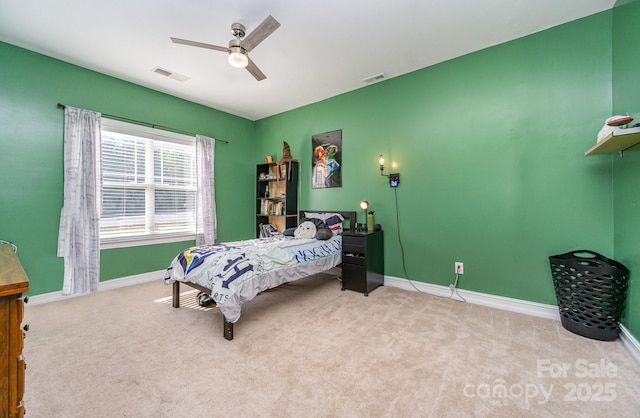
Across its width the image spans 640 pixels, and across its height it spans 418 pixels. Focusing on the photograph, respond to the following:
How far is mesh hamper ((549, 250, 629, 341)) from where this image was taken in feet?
6.35

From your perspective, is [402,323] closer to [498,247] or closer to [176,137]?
[498,247]

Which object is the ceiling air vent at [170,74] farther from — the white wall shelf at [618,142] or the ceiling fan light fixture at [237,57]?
the white wall shelf at [618,142]

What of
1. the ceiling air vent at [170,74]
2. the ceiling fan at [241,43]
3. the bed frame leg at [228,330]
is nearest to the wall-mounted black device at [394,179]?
the ceiling fan at [241,43]

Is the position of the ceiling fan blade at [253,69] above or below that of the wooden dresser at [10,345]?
above

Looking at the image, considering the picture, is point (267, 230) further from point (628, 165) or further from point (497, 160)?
point (628, 165)

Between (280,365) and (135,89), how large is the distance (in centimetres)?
400

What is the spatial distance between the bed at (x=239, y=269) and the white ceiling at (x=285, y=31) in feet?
7.04

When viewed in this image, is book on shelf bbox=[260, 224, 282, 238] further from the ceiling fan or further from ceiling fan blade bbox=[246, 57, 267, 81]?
the ceiling fan

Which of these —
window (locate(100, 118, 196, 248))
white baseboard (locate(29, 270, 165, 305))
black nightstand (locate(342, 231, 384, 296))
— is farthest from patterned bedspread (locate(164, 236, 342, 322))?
window (locate(100, 118, 196, 248))

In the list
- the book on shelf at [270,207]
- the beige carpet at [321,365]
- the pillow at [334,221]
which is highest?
the book on shelf at [270,207]

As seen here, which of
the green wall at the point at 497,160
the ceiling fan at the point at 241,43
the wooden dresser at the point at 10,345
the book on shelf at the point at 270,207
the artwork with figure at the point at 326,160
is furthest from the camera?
the book on shelf at the point at 270,207

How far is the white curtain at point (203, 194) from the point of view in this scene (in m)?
4.21

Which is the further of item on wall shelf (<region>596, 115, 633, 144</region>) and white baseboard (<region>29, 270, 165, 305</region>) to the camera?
white baseboard (<region>29, 270, 165, 305</region>)

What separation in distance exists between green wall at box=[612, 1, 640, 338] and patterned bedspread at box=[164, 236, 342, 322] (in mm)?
2560
